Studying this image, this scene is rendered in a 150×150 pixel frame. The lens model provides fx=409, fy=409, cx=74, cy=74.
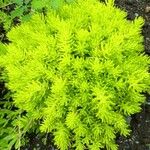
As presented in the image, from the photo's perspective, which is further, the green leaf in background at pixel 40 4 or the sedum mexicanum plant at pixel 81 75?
the green leaf in background at pixel 40 4

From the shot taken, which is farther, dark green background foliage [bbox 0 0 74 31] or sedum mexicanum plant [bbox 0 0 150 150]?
dark green background foliage [bbox 0 0 74 31]

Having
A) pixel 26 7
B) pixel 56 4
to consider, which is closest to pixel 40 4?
pixel 56 4

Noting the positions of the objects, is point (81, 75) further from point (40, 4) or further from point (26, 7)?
point (26, 7)

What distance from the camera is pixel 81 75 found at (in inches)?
87.7

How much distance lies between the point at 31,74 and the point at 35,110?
0.74ft

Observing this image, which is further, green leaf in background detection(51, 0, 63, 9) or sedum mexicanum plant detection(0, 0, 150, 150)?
green leaf in background detection(51, 0, 63, 9)

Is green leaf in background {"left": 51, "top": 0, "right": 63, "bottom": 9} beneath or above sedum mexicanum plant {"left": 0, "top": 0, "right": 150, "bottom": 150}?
above

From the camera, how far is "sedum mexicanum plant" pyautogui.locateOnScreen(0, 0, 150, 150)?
2236 mm

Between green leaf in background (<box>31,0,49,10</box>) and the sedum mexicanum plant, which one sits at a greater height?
green leaf in background (<box>31,0,49,10</box>)

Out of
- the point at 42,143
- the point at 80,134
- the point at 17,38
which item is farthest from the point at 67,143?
the point at 17,38

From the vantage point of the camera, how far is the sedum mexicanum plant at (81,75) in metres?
2.24

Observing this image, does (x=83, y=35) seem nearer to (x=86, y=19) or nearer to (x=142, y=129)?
(x=86, y=19)

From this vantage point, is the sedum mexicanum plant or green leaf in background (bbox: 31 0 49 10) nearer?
the sedum mexicanum plant

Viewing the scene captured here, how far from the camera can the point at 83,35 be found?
89.4 inches
